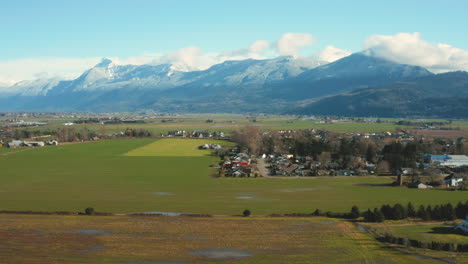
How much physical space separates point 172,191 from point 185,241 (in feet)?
65.1

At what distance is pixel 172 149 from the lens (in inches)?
3991

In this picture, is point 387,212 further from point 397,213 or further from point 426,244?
point 426,244

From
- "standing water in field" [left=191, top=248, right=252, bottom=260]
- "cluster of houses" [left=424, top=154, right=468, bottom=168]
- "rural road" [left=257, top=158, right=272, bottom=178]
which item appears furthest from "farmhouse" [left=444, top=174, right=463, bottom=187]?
"standing water in field" [left=191, top=248, right=252, bottom=260]

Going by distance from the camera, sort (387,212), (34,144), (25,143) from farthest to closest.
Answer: (34,144), (25,143), (387,212)

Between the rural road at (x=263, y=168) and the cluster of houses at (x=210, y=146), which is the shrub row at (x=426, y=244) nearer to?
the rural road at (x=263, y=168)

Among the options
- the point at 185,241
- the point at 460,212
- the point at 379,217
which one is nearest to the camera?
the point at 185,241

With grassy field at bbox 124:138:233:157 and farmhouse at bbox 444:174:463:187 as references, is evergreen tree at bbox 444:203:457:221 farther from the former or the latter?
grassy field at bbox 124:138:233:157

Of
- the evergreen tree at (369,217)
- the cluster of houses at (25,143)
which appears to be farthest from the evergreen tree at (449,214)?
the cluster of houses at (25,143)

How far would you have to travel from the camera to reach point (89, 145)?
10906 centimetres

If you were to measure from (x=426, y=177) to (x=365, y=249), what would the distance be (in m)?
35.4

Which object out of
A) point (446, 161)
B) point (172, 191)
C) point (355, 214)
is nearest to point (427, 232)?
point (355, 214)

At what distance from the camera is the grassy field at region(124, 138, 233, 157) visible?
9231 centimetres

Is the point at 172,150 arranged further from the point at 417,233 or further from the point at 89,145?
the point at 417,233

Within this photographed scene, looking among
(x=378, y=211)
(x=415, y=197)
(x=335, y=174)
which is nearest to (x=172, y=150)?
(x=335, y=174)
